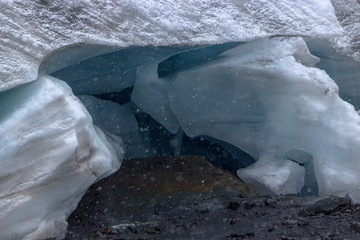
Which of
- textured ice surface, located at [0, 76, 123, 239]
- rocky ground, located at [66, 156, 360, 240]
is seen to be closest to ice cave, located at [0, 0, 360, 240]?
textured ice surface, located at [0, 76, 123, 239]

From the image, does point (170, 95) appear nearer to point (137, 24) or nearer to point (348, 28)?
point (137, 24)

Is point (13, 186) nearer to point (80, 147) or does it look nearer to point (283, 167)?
point (80, 147)

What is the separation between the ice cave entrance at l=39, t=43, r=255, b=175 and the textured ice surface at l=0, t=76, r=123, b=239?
0.47m

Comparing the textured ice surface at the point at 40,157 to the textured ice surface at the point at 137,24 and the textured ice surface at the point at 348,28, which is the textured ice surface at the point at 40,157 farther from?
the textured ice surface at the point at 348,28

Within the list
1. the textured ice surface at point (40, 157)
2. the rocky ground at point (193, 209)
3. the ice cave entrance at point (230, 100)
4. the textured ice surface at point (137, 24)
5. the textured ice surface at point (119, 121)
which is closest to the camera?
the rocky ground at point (193, 209)

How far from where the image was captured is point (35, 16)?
2.18m

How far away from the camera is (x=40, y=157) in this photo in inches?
80.8

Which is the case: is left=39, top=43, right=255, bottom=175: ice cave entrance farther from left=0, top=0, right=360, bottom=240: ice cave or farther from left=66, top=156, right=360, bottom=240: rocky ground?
left=66, top=156, right=360, bottom=240: rocky ground

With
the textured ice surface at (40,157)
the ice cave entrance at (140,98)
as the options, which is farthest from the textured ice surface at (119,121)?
the textured ice surface at (40,157)

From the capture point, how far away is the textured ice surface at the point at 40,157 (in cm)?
198

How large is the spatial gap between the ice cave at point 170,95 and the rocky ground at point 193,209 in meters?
0.18


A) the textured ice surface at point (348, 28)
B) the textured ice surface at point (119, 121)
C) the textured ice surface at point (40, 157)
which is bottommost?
the textured ice surface at point (119, 121)

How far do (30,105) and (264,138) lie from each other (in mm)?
1669

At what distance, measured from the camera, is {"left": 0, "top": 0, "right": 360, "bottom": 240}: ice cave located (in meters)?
2.06
